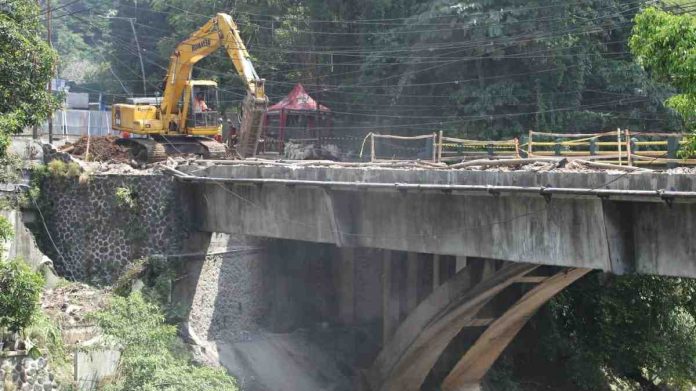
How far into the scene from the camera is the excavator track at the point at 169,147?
1447 inches

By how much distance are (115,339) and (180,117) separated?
14.1 m

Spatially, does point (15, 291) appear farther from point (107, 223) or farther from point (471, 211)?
point (471, 211)

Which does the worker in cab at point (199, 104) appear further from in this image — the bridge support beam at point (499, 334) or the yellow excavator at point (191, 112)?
the bridge support beam at point (499, 334)

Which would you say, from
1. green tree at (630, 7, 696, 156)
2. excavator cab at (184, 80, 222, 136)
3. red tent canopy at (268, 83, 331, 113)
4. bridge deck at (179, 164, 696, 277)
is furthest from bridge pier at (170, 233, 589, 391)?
red tent canopy at (268, 83, 331, 113)

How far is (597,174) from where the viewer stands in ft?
68.6

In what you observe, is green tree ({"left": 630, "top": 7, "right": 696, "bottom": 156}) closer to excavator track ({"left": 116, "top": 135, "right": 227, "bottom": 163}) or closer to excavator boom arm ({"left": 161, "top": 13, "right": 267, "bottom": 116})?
excavator boom arm ({"left": 161, "top": 13, "right": 267, "bottom": 116})

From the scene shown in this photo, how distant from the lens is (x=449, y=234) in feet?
82.0

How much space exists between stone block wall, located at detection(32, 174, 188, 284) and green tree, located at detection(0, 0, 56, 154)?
6.44 m

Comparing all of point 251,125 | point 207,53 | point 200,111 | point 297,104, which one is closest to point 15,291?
point 251,125

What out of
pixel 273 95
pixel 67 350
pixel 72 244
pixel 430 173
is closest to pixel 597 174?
pixel 430 173

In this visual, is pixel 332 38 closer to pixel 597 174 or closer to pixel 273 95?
pixel 273 95

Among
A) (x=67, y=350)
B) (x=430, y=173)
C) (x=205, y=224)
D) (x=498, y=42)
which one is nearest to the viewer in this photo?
(x=430, y=173)

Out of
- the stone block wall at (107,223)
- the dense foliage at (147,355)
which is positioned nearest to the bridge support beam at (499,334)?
the dense foliage at (147,355)

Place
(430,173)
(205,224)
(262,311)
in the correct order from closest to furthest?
(430,173)
(205,224)
(262,311)
